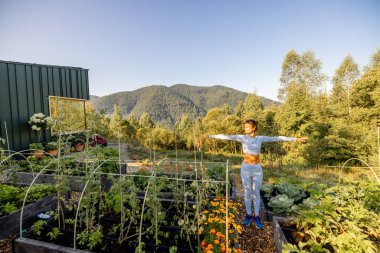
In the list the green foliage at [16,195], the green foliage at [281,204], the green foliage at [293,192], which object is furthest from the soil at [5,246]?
the green foliage at [293,192]

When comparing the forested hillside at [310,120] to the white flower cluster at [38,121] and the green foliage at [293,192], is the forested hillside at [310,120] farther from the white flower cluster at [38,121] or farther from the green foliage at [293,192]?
the green foliage at [293,192]

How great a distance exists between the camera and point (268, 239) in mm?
2693

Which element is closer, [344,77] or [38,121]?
[38,121]

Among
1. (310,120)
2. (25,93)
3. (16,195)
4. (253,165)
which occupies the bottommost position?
(16,195)

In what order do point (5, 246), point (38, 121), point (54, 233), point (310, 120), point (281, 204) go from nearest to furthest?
1. point (54, 233)
2. point (5, 246)
3. point (281, 204)
4. point (38, 121)
5. point (310, 120)

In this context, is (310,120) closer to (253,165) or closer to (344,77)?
(344,77)

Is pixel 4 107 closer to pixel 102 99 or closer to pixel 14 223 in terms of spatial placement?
pixel 14 223

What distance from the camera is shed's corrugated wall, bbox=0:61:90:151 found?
5.66 meters

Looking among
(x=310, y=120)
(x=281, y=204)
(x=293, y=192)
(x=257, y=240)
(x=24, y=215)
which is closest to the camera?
(x=257, y=240)

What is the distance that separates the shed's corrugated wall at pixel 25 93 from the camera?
5.66 m

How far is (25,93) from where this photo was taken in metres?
6.21

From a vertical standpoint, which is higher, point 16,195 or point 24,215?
point 16,195

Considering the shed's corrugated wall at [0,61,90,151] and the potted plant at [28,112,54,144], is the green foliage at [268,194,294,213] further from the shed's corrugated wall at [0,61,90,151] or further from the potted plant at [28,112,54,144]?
the shed's corrugated wall at [0,61,90,151]

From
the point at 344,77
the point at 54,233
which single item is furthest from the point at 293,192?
the point at 344,77
